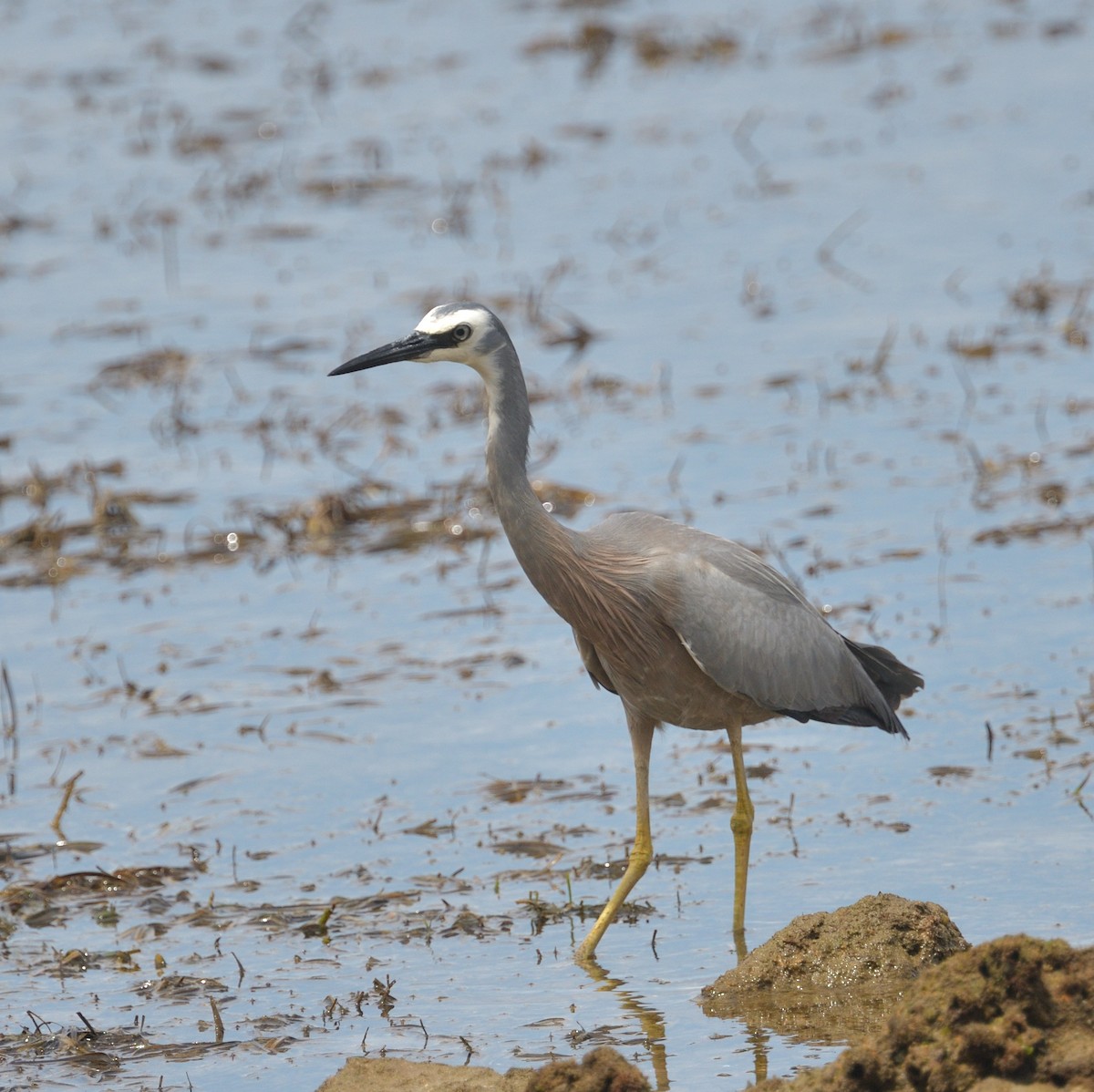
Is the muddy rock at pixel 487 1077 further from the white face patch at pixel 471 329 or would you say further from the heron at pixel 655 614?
the white face patch at pixel 471 329

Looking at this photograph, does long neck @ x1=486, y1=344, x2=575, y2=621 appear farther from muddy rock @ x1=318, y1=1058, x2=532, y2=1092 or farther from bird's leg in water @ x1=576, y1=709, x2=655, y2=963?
muddy rock @ x1=318, y1=1058, x2=532, y2=1092

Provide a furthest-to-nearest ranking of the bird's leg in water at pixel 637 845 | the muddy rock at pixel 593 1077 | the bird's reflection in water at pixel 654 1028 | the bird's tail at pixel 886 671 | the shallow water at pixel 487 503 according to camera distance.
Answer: the bird's tail at pixel 886 671
the shallow water at pixel 487 503
the bird's leg in water at pixel 637 845
the bird's reflection in water at pixel 654 1028
the muddy rock at pixel 593 1077

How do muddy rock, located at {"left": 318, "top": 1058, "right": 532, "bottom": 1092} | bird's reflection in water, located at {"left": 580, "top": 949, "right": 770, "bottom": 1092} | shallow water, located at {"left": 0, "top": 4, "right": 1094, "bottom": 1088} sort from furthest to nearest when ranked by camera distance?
shallow water, located at {"left": 0, "top": 4, "right": 1094, "bottom": 1088}, bird's reflection in water, located at {"left": 580, "top": 949, "right": 770, "bottom": 1092}, muddy rock, located at {"left": 318, "top": 1058, "right": 532, "bottom": 1092}

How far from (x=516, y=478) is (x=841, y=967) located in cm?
185

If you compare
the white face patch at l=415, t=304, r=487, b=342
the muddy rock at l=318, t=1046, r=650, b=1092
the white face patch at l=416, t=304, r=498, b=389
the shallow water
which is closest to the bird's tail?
the shallow water

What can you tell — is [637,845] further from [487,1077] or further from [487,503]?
[487,503]

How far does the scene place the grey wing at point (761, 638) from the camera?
266 inches

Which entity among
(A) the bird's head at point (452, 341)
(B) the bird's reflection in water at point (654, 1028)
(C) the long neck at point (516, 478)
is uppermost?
(A) the bird's head at point (452, 341)

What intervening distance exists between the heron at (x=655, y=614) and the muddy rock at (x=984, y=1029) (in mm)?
1999

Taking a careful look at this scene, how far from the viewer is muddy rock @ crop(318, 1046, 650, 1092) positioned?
15.4ft

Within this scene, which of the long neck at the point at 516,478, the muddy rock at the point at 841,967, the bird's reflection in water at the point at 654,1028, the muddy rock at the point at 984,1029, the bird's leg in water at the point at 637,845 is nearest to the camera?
the muddy rock at the point at 984,1029

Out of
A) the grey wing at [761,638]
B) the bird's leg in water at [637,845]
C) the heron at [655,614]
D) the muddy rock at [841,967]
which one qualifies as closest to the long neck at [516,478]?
the heron at [655,614]

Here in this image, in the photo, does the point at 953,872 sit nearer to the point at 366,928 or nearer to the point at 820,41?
the point at 366,928

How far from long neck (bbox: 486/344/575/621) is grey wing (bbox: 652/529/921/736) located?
42cm
